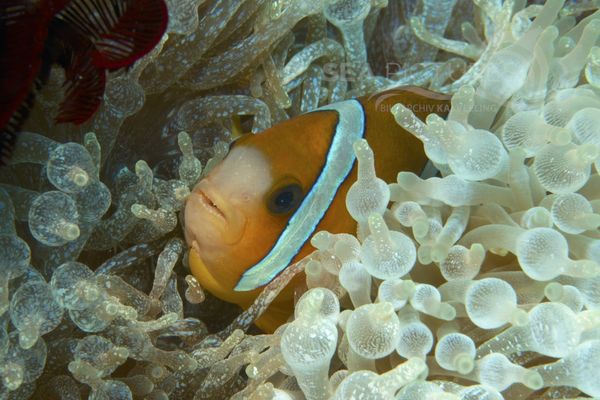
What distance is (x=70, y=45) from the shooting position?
764 millimetres

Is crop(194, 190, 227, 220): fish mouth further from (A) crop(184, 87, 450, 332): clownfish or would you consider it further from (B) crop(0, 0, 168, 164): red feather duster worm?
(B) crop(0, 0, 168, 164): red feather duster worm

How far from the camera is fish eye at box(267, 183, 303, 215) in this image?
100cm

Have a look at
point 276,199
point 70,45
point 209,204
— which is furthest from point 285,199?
point 70,45

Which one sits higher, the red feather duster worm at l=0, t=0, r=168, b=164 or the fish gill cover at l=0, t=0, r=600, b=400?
the red feather duster worm at l=0, t=0, r=168, b=164

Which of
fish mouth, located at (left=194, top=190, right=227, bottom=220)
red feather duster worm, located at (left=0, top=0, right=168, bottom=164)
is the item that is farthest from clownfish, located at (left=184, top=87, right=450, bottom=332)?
red feather duster worm, located at (left=0, top=0, right=168, bottom=164)

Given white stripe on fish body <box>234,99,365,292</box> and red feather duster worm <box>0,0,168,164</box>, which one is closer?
A: red feather duster worm <box>0,0,168,164</box>

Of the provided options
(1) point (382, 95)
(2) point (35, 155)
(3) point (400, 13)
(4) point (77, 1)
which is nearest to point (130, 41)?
(4) point (77, 1)

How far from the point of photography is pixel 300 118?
1.05m

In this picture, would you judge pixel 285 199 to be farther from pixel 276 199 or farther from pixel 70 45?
pixel 70 45

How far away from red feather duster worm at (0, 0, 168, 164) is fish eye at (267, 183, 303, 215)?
31 cm

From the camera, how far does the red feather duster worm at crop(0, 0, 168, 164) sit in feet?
2.24

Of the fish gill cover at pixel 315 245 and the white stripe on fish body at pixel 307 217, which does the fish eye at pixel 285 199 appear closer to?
the white stripe on fish body at pixel 307 217

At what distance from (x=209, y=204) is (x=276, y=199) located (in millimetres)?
106

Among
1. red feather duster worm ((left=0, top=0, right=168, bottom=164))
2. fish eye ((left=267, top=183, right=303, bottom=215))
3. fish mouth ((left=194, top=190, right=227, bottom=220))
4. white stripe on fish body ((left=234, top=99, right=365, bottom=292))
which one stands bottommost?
white stripe on fish body ((left=234, top=99, right=365, bottom=292))
